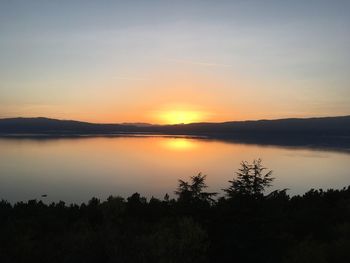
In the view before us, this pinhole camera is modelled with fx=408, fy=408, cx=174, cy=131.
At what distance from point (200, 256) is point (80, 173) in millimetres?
36246

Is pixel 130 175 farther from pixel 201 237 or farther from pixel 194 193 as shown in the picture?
pixel 201 237

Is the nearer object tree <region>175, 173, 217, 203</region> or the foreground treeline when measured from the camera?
the foreground treeline

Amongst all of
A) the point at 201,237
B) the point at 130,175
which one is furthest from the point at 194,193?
the point at 130,175

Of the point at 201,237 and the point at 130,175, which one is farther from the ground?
the point at 201,237

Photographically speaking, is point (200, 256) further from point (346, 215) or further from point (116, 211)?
point (346, 215)

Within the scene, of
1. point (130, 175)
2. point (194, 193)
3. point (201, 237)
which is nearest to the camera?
point (201, 237)

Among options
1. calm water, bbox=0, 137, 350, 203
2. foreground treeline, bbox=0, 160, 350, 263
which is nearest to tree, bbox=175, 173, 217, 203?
foreground treeline, bbox=0, 160, 350, 263

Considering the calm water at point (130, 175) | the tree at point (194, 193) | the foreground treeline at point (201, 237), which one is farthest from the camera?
the calm water at point (130, 175)

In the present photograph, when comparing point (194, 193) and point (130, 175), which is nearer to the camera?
point (194, 193)

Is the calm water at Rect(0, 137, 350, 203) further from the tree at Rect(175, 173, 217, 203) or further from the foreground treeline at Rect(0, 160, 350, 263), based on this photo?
the tree at Rect(175, 173, 217, 203)

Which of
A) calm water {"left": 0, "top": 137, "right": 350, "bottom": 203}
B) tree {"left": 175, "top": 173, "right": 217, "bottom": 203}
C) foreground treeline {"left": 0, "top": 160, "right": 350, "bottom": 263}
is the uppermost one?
tree {"left": 175, "top": 173, "right": 217, "bottom": 203}

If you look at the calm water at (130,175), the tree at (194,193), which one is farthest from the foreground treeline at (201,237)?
the calm water at (130,175)

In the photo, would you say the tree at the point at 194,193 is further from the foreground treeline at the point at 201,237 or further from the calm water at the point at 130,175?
the calm water at the point at 130,175

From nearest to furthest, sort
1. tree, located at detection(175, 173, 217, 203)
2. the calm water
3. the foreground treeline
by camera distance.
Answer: the foreground treeline, tree, located at detection(175, 173, 217, 203), the calm water
